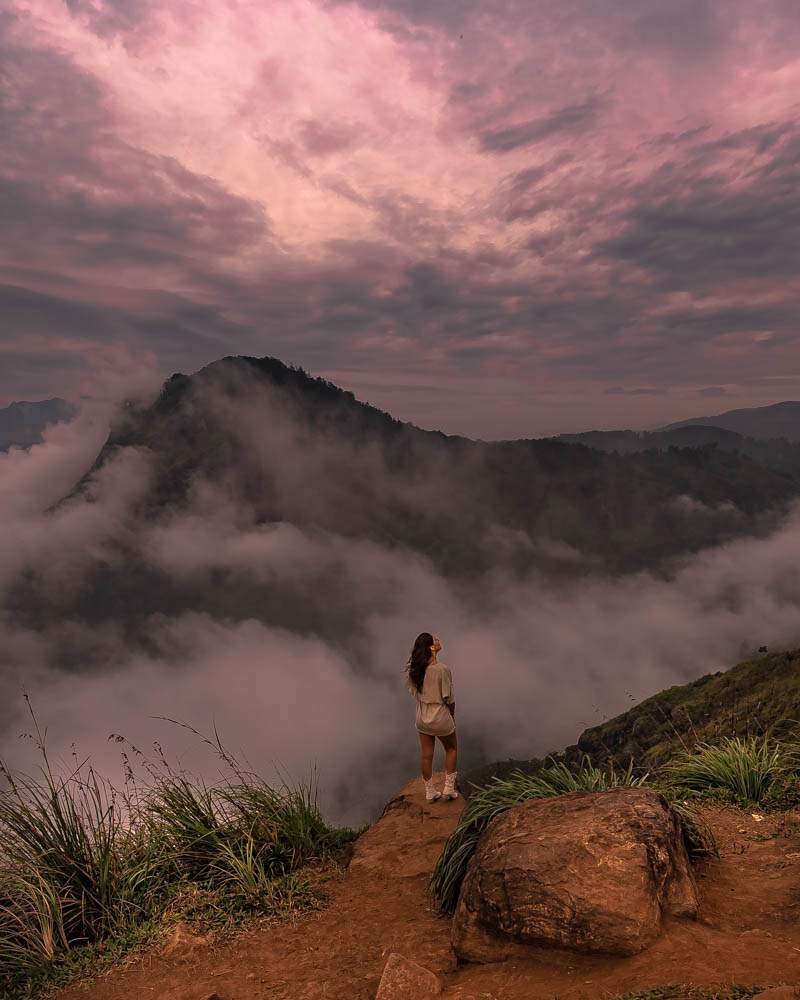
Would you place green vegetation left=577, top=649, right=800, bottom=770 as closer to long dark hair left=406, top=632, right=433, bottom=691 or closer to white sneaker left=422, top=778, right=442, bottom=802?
white sneaker left=422, top=778, right=442, bottom=802

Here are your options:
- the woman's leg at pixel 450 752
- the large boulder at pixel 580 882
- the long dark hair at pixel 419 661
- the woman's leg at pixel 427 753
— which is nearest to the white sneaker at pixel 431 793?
the woman's leg at pixel 427 753

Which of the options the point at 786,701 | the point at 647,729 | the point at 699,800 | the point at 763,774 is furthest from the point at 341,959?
the point at 647,729

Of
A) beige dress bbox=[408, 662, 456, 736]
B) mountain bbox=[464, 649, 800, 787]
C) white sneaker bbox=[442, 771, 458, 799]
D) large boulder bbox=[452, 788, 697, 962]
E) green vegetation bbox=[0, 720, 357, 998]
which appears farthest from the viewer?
mountain bbox=[464, 649, 800, 787]

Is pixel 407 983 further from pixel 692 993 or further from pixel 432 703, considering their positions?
pixel 432 703

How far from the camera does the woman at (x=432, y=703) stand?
24.8 feet

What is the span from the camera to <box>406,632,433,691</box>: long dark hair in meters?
7.68

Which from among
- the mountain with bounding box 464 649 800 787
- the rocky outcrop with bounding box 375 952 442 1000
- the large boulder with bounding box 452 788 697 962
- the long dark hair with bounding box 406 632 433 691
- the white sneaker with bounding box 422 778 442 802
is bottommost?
the mountain with bounding box 464 649 800 787

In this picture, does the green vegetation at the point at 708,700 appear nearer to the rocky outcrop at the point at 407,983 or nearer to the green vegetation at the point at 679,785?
the green vegetation at the point at 679,785

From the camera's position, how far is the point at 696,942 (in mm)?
3867

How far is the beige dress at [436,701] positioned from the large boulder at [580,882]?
2684mm

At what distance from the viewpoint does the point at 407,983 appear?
387 cm

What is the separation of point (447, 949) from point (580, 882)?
4.16 ft

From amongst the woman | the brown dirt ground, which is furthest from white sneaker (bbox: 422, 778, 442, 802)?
the brown dirt ground

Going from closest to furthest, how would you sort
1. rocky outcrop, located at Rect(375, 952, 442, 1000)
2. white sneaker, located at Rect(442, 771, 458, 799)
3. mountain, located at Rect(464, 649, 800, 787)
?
rocky outcrop, located at Rect(375, 952, 442, 1000), white sneaker, located at Rect(442, 771, 458, 799), mountain, located at Rect(464, 649, 800, 787)
